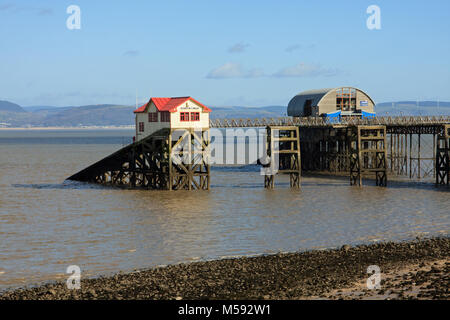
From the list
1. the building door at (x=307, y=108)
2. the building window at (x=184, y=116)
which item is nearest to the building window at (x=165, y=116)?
the building window at (x=184, y=116)

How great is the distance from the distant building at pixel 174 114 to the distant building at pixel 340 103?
76.5 feet

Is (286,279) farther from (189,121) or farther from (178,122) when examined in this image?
(189,121)

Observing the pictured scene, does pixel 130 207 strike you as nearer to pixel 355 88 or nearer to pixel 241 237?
pixel 241 237

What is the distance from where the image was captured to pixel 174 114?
4894 cm

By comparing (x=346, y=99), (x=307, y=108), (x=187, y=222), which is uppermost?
(x=346, y=99)

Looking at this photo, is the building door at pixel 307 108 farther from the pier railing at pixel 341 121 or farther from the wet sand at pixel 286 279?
the wet sand at pixel 286 279

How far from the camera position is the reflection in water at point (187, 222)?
83.0 ft

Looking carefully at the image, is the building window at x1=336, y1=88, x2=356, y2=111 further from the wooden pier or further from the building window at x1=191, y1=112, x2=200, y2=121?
the building window at x1=191, y1=112, x2=200, y2=121

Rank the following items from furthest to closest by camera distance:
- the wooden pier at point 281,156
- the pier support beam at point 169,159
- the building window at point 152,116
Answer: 1. the building window at point 152,116
2. the wooden pier at point 281,156
3. the pier support beam at point 169,159

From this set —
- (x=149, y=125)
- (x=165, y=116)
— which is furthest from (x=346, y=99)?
(x=165, y=116)

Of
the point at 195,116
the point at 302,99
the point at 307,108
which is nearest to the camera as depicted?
the point at 195,116

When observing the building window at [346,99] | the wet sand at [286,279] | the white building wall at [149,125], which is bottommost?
the wet sand at [286,279]

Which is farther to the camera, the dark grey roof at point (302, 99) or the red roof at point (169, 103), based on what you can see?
the dark grey roof at point (302, 99)

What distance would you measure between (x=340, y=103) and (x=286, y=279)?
174ft
